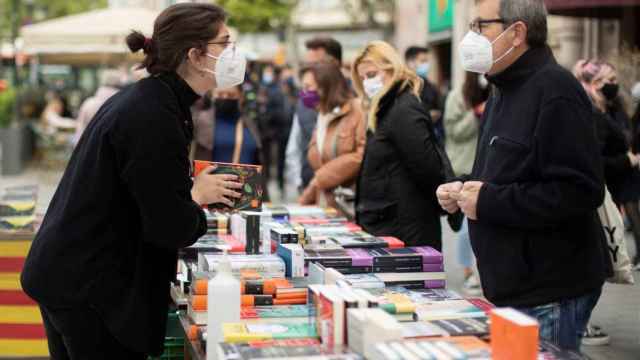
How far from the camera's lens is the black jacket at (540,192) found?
333 cm

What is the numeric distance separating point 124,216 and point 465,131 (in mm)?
5728

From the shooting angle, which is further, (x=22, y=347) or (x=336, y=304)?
(x=22, y=347)

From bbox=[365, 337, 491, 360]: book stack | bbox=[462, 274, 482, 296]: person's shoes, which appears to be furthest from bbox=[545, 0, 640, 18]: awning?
bbox=[365, 337, 491, 360]: book stack

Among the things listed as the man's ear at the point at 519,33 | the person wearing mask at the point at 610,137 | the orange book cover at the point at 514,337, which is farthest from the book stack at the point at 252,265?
the person wearing mask at the point at 610,137

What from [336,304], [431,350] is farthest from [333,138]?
[431,350]

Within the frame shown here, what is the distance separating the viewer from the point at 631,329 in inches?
285

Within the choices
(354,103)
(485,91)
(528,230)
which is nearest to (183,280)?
(528,230)

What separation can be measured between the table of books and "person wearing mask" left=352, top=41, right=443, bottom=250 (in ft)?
1.11

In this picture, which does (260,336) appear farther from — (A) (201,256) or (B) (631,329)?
(B) (631,329)

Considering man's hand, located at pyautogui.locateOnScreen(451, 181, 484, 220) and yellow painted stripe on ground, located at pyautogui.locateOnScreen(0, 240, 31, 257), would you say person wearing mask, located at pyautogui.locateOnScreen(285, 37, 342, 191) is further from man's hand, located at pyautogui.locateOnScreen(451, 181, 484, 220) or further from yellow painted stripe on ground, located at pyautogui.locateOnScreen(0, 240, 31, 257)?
man's hand, located at pyautogui.locateOnScreen(451, 181, 484, 220)

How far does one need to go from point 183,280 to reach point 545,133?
5.81 ft

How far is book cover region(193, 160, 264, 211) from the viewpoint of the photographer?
12.6 feet

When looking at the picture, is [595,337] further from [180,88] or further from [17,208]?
[180,88]

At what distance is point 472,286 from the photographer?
28.6 feet
